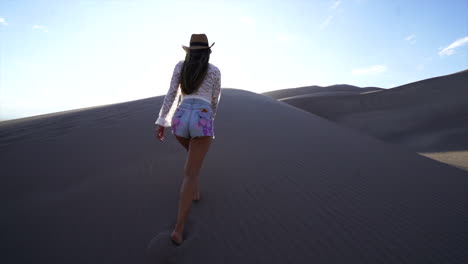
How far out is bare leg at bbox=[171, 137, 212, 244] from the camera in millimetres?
1755

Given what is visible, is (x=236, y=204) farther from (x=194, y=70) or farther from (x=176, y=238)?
(x=194, y=70)

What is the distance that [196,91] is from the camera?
76.3 inches

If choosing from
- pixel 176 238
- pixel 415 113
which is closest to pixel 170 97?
pixel 176 238

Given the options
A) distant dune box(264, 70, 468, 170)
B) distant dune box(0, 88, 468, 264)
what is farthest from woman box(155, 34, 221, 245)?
distant dune box(264, 70, 468, 170)

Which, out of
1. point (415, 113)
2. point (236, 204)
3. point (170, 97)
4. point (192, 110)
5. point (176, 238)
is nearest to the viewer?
point (176, 238)

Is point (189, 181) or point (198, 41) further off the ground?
point (198, 41)

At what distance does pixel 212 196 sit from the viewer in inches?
97.6

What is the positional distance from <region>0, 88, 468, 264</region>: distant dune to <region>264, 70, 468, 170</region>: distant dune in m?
3.19

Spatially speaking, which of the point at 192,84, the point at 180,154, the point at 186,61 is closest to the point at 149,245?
the point at 192,84

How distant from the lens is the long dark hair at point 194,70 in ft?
6.26

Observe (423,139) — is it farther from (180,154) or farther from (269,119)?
(180,154)

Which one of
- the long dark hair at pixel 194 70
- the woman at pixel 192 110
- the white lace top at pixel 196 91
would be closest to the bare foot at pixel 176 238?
the woman at pixel 192 110

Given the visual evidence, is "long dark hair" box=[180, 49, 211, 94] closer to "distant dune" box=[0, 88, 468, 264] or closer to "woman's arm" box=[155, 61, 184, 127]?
"woman's arm" box=[155, 61, 184, 127]

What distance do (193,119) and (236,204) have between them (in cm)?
99
